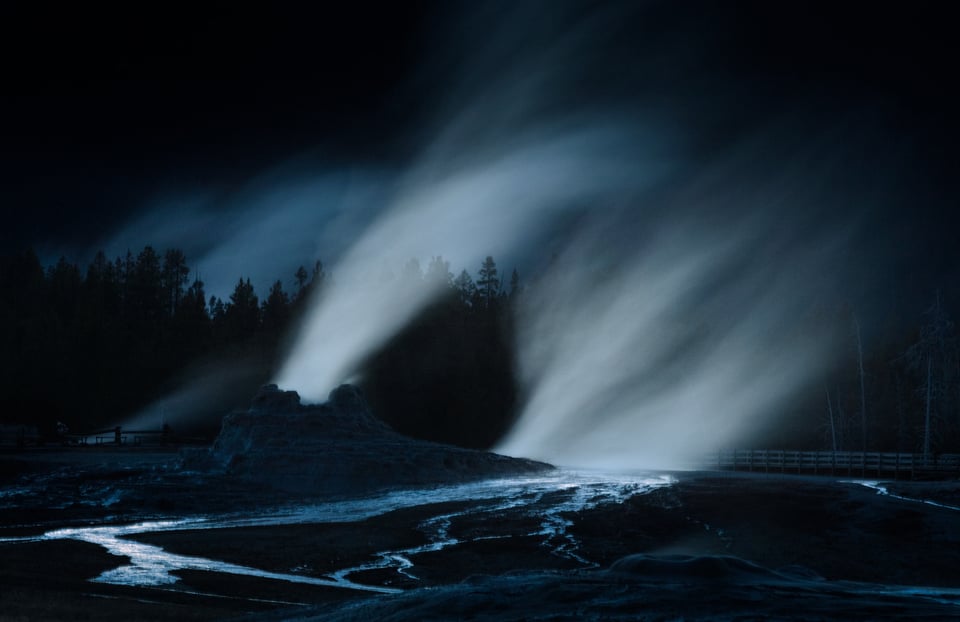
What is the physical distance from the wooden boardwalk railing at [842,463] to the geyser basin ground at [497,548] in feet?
29.3

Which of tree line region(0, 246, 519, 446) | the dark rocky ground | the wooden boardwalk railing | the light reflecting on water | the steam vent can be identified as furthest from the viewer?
tree line region(0, 246, 519, 446)

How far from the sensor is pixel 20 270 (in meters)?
148

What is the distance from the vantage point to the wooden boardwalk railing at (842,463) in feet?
178

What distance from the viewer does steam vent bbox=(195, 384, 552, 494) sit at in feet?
141

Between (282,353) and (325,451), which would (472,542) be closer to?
(325,451)

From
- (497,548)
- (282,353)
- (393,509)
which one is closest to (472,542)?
(497,548)

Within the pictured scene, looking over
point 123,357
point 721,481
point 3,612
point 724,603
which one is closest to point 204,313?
point 123,357

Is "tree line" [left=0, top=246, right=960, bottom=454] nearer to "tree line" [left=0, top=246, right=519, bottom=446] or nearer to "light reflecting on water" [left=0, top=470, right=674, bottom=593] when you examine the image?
"tree line" [left=0, top=246, right=519, bottom=446]

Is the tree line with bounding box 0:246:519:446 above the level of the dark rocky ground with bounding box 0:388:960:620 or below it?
above

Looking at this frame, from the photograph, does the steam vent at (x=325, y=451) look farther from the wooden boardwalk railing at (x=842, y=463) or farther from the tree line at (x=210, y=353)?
the tree line at (x=210, y=353)

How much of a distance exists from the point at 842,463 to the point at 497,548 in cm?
4233

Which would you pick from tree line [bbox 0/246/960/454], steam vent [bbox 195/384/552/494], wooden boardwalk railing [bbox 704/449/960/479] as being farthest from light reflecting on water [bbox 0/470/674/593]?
tree line [bbox 0/246/960/454]

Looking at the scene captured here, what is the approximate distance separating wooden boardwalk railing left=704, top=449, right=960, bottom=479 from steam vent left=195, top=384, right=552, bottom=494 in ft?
76.2

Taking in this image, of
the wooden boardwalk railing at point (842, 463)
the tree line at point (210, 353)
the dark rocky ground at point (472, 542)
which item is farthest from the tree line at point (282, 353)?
the dark rocky ground at point (472, 542)
